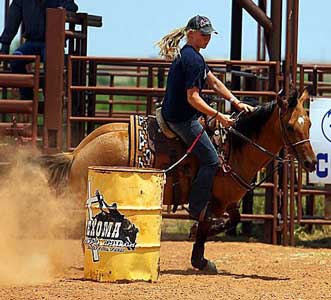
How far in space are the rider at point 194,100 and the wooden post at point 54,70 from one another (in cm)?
257

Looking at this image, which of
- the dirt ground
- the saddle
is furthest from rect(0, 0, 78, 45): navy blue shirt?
the saddle

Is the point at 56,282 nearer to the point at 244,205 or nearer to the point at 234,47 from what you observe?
the point at 244,205

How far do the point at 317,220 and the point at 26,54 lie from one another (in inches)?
155

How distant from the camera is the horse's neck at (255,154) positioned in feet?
29.3

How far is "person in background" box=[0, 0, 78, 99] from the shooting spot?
11.5 m

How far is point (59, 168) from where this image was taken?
888 cm

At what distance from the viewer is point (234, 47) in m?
12.9

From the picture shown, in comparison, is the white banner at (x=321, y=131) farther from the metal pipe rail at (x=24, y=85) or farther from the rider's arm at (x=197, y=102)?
the rider's arm at (x=197, y=102)

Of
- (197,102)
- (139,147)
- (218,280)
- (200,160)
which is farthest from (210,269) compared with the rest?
(197,102)

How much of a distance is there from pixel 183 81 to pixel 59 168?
1.46 metres

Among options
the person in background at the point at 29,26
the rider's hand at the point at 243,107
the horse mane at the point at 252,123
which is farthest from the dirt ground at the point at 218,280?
the person in background at the point at 29,26

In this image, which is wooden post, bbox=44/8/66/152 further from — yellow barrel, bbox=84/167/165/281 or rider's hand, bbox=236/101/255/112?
yellow barrel, bbox=84/167/165/281

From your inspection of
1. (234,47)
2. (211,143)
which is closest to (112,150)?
(211,143)

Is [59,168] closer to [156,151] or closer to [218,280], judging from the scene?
[156,151]
